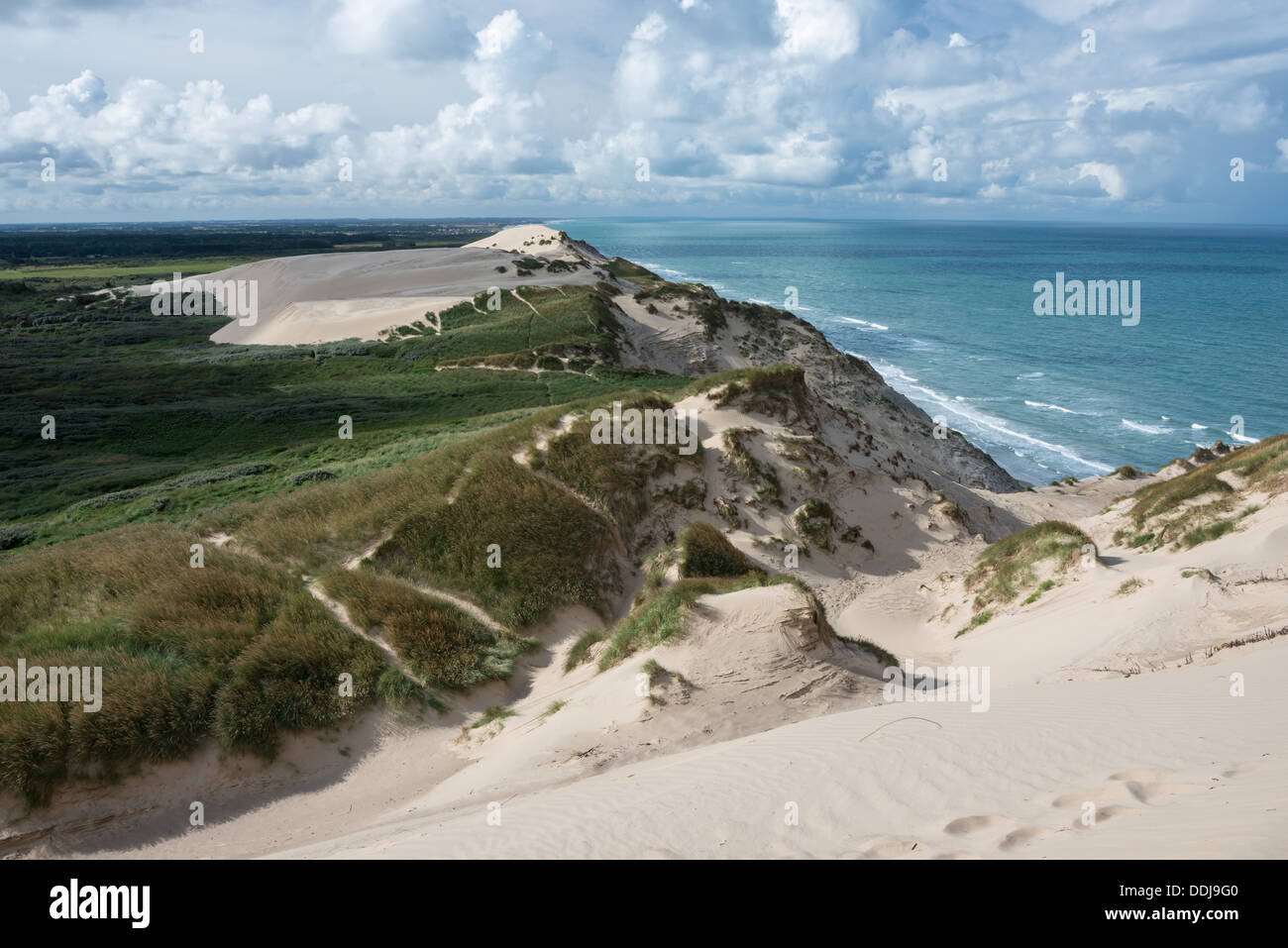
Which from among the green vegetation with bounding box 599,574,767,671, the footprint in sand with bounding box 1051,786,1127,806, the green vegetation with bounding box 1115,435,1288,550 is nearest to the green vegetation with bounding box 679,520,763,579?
the green vegetation with bounding box 599,574,767,671

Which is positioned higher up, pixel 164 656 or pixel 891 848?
pixel 891 848

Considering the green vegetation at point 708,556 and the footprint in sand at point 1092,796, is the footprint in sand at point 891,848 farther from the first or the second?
the green vegetation at point 708,556

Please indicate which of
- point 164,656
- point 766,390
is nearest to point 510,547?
point 164,656

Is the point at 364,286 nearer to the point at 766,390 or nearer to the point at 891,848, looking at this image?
the point at 766,390

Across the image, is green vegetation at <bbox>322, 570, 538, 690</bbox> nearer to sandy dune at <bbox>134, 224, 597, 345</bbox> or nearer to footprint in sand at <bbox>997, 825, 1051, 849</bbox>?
footprint in sand at <bbox>997, 825, 1051, 849</bbox>
